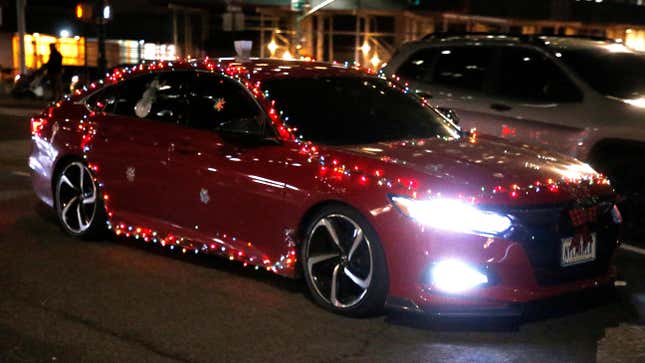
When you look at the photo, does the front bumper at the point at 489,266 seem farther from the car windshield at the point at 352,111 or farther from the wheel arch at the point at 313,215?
the car windshield at the point at 352,111

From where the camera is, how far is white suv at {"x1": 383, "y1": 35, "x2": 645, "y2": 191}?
27.9 ft

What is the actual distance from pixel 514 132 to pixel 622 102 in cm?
104

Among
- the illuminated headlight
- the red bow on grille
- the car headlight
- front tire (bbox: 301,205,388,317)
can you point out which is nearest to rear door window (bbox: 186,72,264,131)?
front tire (bbox: 301,205,388,317)

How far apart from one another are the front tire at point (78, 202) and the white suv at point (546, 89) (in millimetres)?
3570

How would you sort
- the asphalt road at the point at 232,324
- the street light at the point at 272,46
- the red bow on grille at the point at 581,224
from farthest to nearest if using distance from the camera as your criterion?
1. the street light at the point at 272,46
2. the red bow on grille at the point at 581,224
3. the asphalt road at the point at 232,324

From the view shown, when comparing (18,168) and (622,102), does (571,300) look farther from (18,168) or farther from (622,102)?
(18,168)

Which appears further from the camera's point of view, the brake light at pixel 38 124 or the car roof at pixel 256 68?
the brake light at pixel 38 124

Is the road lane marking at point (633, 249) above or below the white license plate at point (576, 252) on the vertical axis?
below

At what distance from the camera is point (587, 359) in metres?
5.21

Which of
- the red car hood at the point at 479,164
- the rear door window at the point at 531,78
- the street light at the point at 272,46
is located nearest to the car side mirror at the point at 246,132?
the red car hood at the point at 479,164

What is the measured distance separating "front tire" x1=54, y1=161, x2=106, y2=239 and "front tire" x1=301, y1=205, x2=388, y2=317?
91.4 inches

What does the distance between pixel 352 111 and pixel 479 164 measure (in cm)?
125

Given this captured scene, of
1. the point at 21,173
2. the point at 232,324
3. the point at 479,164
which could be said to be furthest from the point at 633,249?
the point at 21,173

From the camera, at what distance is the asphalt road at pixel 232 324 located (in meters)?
5.25
